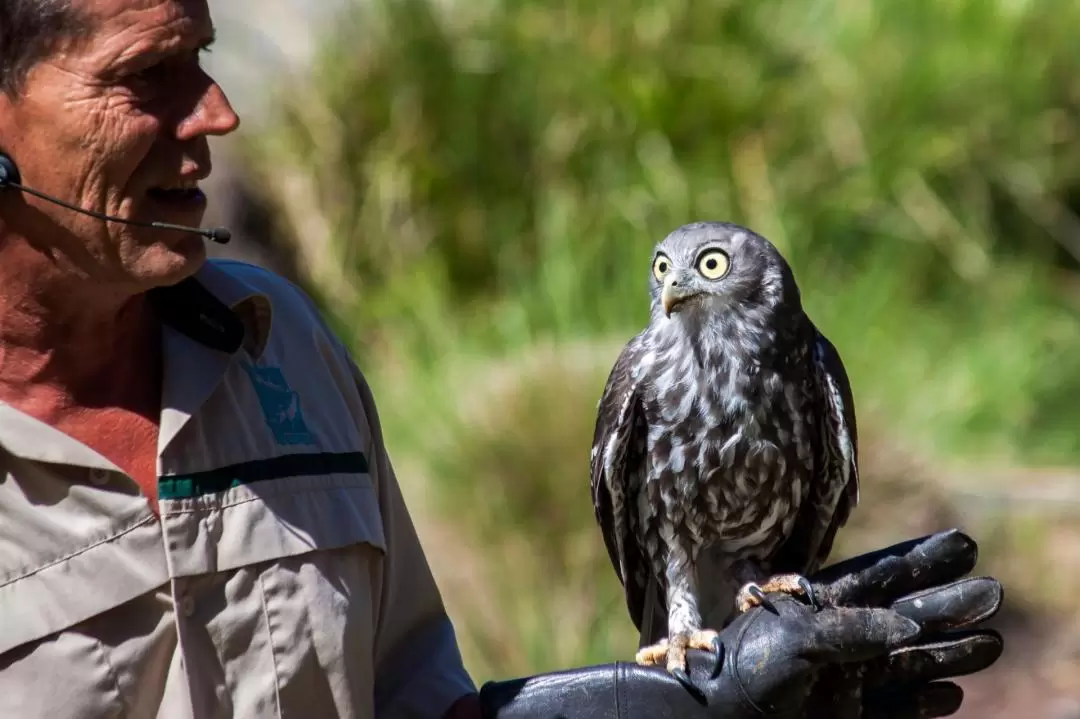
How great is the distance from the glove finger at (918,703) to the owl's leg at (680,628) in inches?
14.9

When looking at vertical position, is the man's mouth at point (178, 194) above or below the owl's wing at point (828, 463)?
above

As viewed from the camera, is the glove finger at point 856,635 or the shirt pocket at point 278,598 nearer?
the shirt pocket at point 278,598

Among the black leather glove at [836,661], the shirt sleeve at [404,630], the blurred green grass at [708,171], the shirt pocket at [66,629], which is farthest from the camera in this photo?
the blurred green grass at [708,171]

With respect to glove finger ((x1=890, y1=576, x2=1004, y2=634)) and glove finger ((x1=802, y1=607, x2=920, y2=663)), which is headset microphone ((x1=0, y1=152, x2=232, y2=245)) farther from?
glove finger ((x1=890, y1=576, x2=1004, y2=634))

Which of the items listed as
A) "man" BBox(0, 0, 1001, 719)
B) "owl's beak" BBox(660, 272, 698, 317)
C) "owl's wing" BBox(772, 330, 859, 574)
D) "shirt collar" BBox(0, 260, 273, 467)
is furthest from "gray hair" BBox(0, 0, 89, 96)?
"owl's wing" BBox(772, 330, 859, 574)

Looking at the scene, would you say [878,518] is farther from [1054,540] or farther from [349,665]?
[349,665]

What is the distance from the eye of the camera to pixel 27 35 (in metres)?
2.33

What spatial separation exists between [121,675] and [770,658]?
1278mm

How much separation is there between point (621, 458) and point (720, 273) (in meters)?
0.53

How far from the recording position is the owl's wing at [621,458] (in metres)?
3.63

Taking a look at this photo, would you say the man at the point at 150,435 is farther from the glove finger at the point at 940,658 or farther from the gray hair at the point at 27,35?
the glove finger at the point at 940,658

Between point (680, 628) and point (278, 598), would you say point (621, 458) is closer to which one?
point (680, 628)

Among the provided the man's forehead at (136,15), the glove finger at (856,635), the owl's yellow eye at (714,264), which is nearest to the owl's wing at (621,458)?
the owl's yellow eye at (714,264)

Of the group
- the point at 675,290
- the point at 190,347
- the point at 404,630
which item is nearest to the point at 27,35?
the point at 190,347
